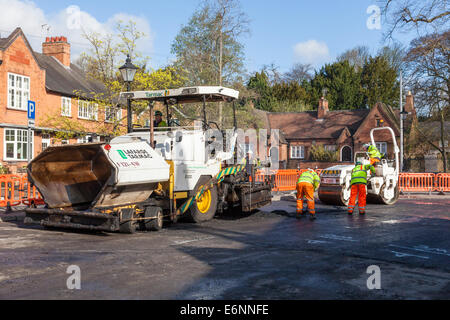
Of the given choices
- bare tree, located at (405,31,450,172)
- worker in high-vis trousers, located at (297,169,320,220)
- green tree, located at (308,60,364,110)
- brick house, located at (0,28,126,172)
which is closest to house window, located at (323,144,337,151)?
green tree, located at (308,60,364,110)

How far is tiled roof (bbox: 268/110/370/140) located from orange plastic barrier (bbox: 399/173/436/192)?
87.5 feet

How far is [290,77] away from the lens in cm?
6869

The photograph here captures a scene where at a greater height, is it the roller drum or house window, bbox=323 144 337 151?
house window, bbox=323 144 337 151

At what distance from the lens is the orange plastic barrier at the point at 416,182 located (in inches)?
814

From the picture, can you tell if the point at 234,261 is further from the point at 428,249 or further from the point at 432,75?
the point at 432,75

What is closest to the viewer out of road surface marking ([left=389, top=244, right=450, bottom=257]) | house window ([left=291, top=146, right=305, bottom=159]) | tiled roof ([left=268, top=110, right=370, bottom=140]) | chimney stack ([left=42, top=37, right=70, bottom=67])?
road surface marking ([left=389, top=244, right=450, bottom=257])

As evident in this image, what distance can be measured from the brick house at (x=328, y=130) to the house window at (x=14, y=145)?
26231 mm

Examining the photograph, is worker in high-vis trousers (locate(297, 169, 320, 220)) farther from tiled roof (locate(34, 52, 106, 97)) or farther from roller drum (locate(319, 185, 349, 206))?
tiled roof (locate(34, 52, 106, 97))

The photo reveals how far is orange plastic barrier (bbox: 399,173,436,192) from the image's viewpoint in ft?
67.9

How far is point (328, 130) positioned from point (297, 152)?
13.4 ft

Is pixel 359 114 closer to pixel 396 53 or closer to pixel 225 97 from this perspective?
pixel 396 53

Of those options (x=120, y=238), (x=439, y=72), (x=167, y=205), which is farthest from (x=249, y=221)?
(x=439, y=72)

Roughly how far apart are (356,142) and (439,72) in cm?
1846

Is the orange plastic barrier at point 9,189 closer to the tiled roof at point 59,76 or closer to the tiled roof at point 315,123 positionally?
the tiled roof at point 59,76
